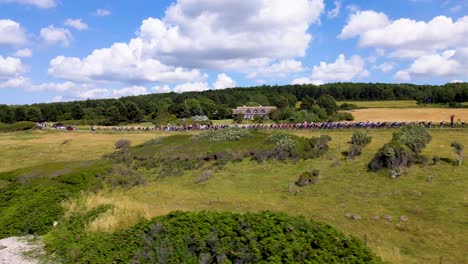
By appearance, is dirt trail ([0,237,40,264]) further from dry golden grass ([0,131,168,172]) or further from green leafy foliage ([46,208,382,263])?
dry golden grass ([0,131,168,172])

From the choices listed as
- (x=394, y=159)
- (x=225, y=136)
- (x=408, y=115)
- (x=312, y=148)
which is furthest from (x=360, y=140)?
(x=408, y=115)

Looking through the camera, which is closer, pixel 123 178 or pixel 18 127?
pixel 123 178

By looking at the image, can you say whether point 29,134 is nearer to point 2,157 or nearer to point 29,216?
point 2,157

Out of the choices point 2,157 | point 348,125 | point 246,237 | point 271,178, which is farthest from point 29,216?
point 348,125

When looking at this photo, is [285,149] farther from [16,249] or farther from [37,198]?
[16,249]

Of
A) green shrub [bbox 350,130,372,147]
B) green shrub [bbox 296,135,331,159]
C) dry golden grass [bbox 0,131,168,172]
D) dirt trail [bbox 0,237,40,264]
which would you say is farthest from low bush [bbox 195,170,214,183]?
dry golden grass [bbox 0,131,168,172]

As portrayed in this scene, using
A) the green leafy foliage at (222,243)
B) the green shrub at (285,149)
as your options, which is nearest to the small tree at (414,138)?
the green shrub at (285,149)

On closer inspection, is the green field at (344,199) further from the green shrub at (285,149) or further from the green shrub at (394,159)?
the green shrub at (285,149)
